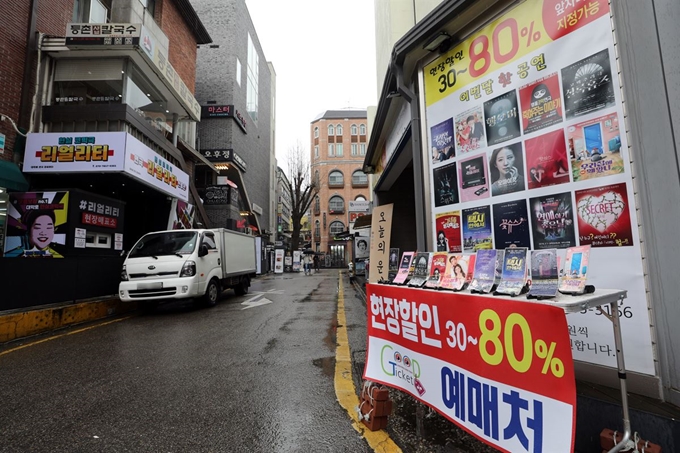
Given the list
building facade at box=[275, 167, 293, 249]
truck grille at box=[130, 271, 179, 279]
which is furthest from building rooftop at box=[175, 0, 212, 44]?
building facade at box=[275, 167, 293, 249]

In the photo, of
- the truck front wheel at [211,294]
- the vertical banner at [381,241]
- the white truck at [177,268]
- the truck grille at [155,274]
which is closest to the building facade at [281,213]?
the white truck at [177,268]

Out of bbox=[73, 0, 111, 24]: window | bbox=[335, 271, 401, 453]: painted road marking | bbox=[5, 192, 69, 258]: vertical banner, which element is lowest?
bbox=[335, 271, 401, 453]: painted road marking

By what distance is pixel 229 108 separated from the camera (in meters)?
25.2

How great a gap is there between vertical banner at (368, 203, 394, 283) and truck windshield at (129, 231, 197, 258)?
4.70m

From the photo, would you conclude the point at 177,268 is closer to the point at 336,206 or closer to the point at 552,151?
the point at 552,151

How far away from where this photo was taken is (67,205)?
8.75 m

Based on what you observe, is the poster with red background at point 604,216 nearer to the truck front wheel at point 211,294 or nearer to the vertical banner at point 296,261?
the truck front wheel at point 211,294

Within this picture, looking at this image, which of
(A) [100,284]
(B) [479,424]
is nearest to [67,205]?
(A) [100,284]

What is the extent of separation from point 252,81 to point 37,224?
89.3ft

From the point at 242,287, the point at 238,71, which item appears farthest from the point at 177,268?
the point at 238,71

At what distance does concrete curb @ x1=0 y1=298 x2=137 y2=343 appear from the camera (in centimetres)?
538

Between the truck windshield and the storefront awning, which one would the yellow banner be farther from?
the storefront awning

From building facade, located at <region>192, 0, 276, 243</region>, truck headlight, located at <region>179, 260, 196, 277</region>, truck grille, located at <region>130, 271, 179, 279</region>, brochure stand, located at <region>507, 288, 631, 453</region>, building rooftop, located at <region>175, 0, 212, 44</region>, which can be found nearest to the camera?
brochure stand, located at <region>507, 288, 631, 453</region>

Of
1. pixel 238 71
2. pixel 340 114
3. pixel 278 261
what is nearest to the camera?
pixel 238 71
